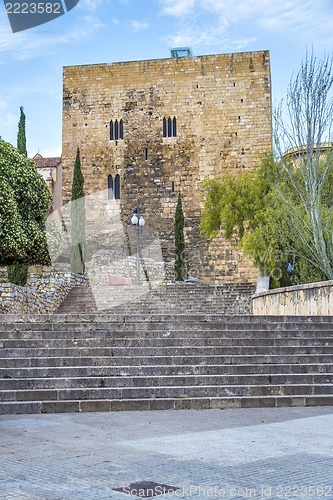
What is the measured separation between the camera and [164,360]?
7840 millimetres

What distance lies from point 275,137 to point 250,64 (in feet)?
54.9

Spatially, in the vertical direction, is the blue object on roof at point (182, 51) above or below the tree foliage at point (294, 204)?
above

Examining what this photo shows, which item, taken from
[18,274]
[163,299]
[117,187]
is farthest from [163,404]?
[117,187]

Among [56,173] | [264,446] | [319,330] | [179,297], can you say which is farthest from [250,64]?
[264,446]

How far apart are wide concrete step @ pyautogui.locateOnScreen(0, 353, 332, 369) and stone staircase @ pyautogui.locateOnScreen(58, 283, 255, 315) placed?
10.1 m

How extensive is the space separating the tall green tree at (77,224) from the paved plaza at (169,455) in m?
21.8

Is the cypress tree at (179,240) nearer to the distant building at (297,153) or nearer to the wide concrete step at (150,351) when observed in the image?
the distant building at (297,153)

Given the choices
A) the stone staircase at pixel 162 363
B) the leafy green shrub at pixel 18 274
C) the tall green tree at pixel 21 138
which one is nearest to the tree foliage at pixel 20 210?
the leafy green shrub at pixel 18 274

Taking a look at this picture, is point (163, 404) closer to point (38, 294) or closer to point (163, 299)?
point (163, 299)

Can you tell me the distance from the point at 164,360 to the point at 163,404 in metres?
1.11

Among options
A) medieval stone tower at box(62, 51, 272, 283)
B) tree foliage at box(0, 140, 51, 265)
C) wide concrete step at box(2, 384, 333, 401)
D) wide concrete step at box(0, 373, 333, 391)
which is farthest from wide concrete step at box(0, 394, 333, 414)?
medieval stone tower at box(62, 51, 272, 283)

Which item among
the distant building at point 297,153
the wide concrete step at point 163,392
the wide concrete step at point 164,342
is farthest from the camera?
the distant building at point 297,153

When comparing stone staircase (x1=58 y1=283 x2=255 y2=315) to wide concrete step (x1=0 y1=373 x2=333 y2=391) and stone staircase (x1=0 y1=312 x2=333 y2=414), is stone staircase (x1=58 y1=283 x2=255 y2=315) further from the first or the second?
wide concrete step (x1=0 y1=373 x2=333 y2=391)

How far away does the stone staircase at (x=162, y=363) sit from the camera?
271 inches
